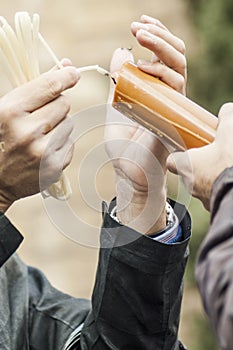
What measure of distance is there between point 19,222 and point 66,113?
2067 millimetres

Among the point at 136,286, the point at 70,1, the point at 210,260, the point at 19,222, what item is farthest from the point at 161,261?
the point at 70,1

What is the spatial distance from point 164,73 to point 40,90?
20 cm

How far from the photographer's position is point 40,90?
1597 millimetres

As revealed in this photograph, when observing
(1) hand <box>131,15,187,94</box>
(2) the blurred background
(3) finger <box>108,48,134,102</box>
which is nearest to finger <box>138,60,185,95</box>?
(1) hand <box>131,15,187,94</box>

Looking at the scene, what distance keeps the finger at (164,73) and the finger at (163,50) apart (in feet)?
0.07

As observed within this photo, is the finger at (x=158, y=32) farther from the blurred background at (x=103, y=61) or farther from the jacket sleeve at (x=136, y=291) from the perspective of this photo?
the blurred background at (x=103, y=61)

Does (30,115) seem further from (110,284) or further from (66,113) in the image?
(110,284)

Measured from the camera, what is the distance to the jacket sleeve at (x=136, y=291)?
5.68 feet

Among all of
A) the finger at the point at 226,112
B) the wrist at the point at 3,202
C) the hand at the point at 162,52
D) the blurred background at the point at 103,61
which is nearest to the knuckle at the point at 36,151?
the wrist at the point at 3,202

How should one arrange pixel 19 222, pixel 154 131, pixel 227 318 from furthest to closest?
pixel 19 222 < pixel 154 131 < pixel 227 318

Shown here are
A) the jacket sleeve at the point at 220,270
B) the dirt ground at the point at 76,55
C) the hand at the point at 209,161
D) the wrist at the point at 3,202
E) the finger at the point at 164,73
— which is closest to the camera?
the jacket sleeve at the point at 220,270

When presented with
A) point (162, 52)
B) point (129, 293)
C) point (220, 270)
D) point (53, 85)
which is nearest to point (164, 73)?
point (162, 52)

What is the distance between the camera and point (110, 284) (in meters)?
1.79

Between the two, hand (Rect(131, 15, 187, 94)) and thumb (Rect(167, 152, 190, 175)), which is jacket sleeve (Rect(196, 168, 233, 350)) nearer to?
thumb (Rect(167, 152, 190, 175))
